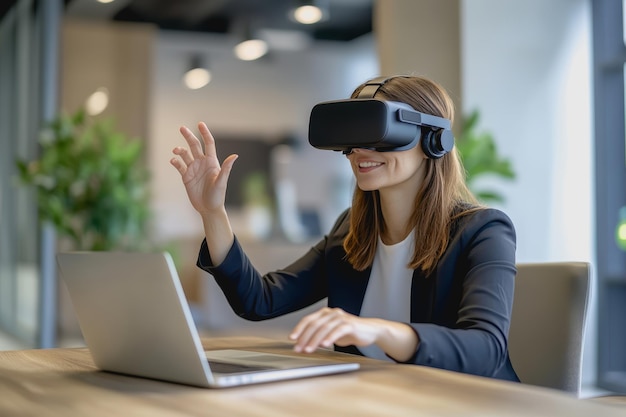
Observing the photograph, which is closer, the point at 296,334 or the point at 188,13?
the point at 296,334

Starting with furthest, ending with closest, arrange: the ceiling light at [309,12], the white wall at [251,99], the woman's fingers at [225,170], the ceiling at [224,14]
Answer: the white wall at [251,99], the ceiling at [224,14], the ceiling light at [309,12], the woman's fingers at [225,170]

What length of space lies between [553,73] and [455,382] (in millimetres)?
4318

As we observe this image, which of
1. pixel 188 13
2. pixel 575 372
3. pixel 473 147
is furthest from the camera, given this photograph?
pixel 188 13

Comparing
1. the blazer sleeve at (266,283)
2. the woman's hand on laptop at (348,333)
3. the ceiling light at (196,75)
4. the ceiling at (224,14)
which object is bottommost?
the woman's hand on laptop at (348,333)

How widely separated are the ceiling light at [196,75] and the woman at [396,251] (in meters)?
8.60

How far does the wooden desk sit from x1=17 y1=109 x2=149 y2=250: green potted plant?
453 cm

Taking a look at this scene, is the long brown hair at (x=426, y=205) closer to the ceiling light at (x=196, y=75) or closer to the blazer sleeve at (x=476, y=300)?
the blazer sleeve at (x=476, y=300)

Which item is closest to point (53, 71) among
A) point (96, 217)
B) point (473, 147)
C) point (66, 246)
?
point (96, 217)

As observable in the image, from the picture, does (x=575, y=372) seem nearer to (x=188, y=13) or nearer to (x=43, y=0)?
(x=43, y=0)

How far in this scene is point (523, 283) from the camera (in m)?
1.72

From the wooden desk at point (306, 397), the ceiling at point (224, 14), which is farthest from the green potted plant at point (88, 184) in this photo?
the wooden desk at point (306, 397)

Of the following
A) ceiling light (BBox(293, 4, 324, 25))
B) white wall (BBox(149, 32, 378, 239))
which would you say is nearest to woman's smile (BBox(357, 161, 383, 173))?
ceiling light (BBox(293, 4, 324, 25))

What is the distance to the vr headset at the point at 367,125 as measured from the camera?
154 cm

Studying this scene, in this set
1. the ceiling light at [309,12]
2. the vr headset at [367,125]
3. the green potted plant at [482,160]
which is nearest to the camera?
the vr headset at [367,125]
